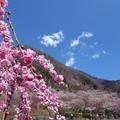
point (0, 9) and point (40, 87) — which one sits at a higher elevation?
point (0, 9)

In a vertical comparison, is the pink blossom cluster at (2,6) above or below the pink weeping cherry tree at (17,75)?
above

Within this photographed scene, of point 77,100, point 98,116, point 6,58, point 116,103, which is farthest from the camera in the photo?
point 77,100

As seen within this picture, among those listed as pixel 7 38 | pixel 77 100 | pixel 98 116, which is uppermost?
pixel 77 100

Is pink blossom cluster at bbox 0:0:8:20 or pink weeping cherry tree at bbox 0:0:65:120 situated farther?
pink blossom cluster at bbox 0:0:8:20

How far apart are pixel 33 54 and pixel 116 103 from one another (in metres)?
54.5

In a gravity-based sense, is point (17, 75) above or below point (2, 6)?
below

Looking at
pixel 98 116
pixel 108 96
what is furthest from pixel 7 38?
pixel 108 96

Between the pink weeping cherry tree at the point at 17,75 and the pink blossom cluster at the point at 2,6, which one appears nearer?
the pink weeping cherry tree at the point at 17,75

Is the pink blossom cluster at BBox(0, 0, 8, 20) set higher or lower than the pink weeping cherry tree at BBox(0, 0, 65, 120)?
higher

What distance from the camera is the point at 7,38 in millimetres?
5527

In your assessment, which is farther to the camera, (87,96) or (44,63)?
(87,96)

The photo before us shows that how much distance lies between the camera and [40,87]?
560cm

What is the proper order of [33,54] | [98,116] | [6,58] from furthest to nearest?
[98,116]
[33,54]
[6,58]

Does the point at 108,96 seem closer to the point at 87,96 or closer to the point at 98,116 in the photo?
the point at 87,96
